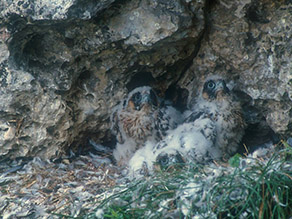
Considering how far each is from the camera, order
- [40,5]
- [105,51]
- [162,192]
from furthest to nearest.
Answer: [105,51] → [40,5] → [162,192]

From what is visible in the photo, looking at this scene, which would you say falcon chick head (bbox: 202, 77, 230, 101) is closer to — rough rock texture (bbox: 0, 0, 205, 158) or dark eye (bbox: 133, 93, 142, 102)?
rough rock texture (bbox: 0, 0, 205, 158)


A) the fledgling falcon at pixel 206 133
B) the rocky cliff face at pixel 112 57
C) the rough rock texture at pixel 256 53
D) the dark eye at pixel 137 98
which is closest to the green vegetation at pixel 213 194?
the fledgling falcon at pixel 206 133

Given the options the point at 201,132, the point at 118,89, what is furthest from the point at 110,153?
the point at 201,132

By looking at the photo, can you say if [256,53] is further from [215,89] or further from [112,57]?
[112,57]

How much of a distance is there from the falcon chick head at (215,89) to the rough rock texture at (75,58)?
381mm

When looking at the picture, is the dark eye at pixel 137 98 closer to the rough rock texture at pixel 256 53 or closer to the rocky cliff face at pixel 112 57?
the rocky cliff face at pixel 112 57

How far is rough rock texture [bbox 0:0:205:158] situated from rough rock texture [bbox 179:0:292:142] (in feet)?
0.83

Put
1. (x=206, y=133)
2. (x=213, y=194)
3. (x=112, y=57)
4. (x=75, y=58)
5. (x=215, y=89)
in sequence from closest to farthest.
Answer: (x=213, y=194) < (x=75, y=58) < (x=112, y=57) < (x=206, y=133) < (x=215, y=89)

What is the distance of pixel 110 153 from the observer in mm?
5082

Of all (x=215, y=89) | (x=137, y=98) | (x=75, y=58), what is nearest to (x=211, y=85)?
(x=215, y=89)

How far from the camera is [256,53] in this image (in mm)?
4473

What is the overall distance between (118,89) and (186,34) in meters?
1.02

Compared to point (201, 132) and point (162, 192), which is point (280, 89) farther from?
point (162, 192)

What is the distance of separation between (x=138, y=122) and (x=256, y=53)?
147 cm
